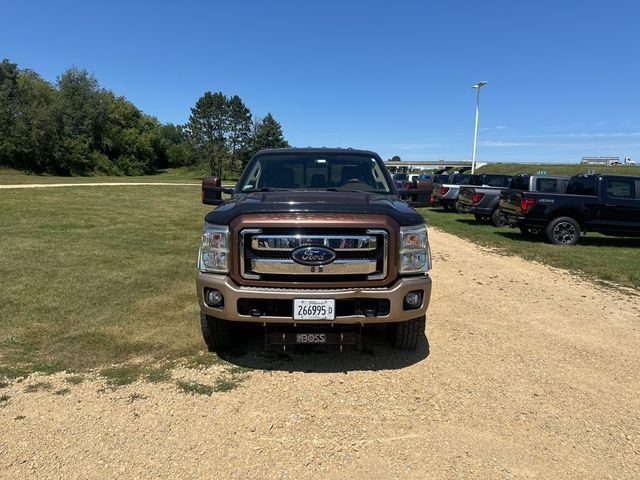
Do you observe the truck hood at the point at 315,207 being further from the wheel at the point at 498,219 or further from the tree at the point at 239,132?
the tree at the point at 239,132

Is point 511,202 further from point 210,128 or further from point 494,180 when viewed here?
point 210,128

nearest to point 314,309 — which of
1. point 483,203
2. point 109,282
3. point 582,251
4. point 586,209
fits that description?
point 109,282

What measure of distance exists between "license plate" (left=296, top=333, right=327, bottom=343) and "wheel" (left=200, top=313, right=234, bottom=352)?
719 millimetres

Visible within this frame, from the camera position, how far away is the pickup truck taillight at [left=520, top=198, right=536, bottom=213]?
38.4 ft

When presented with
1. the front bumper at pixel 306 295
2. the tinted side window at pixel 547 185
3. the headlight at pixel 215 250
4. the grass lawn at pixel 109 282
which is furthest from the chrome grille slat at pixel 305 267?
the tinted side window at pixel 547 185

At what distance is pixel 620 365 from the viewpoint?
13.6 feet

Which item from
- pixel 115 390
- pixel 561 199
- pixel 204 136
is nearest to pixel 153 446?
pixel 115 390

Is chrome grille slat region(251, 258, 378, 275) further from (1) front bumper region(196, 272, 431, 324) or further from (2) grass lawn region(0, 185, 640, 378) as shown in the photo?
(2) grass lawn region(0, 185, 640, 378)

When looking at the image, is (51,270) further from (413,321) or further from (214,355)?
(413,321)

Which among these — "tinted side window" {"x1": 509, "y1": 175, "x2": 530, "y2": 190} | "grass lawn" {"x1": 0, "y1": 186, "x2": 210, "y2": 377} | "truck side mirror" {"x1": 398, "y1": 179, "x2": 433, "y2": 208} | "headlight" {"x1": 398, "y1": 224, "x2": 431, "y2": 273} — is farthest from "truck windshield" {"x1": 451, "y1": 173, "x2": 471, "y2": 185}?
"headlight" {"x1": 398, "y1": 224, "x2": 431, "y2": 273}

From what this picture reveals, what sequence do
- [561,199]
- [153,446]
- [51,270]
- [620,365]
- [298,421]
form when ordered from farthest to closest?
[561,199]
[51,270]
[620,365]
[298,421]
[153,446]

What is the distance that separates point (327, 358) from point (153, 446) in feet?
5.64

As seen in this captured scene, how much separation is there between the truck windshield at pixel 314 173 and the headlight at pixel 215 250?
123 cm

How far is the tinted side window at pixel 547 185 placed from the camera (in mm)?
14016
